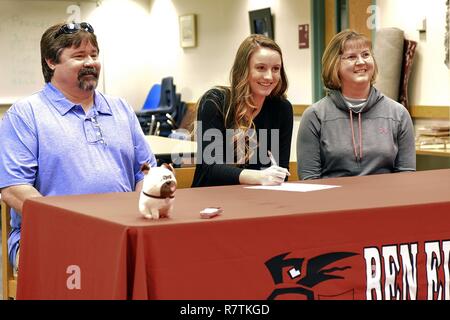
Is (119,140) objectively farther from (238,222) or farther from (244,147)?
(238,222)

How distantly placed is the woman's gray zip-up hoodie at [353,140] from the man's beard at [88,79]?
0.91 metres

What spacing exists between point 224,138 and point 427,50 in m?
3.97

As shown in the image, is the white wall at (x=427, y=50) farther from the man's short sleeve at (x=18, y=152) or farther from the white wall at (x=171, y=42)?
the man's short sleeve at (x=18, y=152)

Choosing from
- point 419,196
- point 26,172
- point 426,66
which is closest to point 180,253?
point 419,196

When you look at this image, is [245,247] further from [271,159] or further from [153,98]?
[153,98]

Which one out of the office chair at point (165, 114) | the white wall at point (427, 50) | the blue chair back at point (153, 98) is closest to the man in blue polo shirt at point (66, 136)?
the white wall at point (427, 50)

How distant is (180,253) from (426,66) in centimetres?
528

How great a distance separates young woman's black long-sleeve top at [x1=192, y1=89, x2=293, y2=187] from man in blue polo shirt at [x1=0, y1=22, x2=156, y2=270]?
0.27 metres

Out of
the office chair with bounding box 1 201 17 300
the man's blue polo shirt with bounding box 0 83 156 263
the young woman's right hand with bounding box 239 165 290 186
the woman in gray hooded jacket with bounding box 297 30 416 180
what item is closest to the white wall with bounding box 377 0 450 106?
the woman in gray hooded jacket with bounding box 297 30 416 180

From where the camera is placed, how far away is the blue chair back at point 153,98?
11.3 metres

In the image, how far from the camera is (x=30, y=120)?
115 inches

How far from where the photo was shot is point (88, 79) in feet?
9.95

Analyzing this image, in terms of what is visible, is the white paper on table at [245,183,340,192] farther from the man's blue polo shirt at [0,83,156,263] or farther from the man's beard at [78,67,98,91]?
the man's beard at [78,67,98,91]

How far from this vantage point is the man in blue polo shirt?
9.54ft
